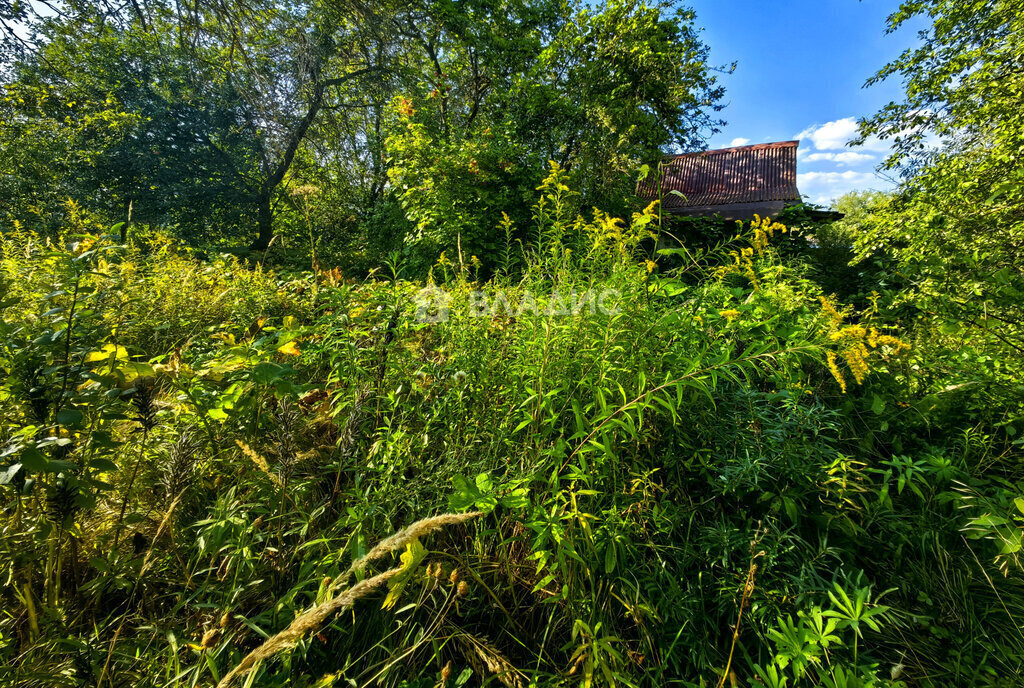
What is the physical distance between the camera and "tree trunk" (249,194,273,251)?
9.26 metres

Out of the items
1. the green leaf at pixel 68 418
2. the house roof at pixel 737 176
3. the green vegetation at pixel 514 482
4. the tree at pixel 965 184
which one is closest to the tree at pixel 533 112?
the tree at pixel 965 184

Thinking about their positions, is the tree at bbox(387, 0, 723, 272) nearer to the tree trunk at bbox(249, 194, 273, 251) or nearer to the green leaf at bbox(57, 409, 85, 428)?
the tree trunk at bbox(249, 194, 273, 251)

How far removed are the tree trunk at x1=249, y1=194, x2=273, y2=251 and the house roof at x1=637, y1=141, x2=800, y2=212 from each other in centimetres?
1393

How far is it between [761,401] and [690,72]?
737 cm

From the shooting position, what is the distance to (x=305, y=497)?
55.9 inches

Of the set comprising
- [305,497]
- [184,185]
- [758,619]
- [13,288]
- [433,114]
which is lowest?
[758,619]

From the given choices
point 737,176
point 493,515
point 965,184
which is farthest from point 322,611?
point 737,176

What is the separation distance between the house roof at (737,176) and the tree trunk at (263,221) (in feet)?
45.7

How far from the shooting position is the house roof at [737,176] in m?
17.7

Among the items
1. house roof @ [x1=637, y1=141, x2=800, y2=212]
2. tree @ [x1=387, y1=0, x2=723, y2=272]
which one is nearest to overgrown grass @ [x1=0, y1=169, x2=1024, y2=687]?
tree @ [x1=387, y1=0, x2=723, y2=272]

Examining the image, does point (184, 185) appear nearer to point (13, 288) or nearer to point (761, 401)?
point (13, 288)

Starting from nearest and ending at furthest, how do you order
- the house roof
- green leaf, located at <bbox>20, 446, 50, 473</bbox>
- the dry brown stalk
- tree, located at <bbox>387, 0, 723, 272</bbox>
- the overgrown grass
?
the dry brown stalk, green leaf, located at <bbox>20, 446, 50, 473</bbox>, the overgrown grass, tree, located at <bbox>387, 0, 723, 272</bbox>, the house roof

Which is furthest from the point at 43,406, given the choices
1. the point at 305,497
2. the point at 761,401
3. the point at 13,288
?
the point at 761,401

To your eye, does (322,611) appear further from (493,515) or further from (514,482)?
(493,515)
